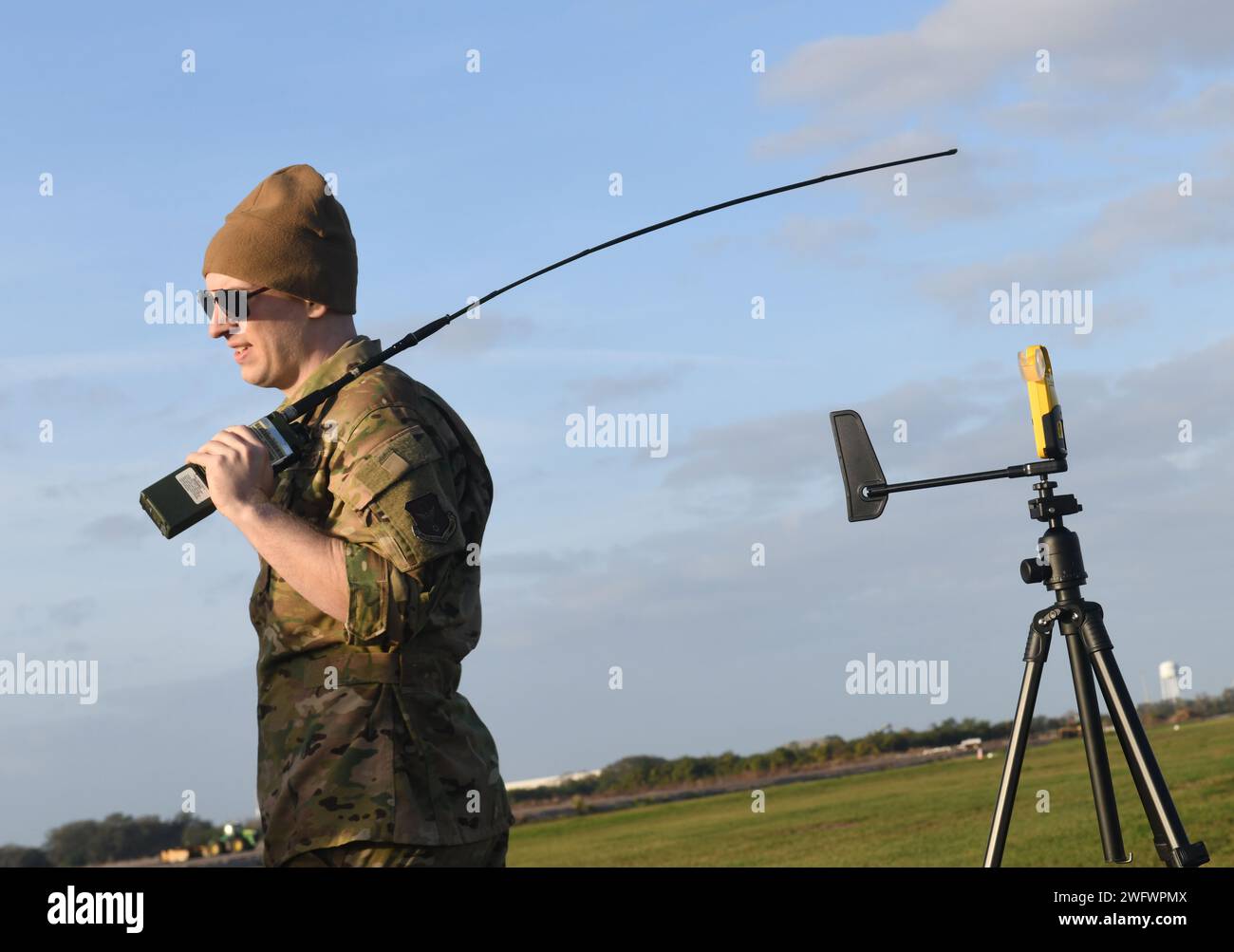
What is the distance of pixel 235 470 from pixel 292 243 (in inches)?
31.6

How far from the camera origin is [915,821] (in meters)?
17.3

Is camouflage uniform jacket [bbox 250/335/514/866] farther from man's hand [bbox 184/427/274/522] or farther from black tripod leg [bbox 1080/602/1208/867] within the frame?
black tripod leg [bbox 1080/602/1208/867]

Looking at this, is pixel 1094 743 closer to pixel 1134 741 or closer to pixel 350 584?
pixel 1134 741

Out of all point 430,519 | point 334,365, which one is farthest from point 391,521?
point 334,365

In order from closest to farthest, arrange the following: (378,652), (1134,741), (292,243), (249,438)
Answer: (378,652) → (249,438) → (292,243) → (1134,741)

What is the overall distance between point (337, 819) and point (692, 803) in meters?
19.8

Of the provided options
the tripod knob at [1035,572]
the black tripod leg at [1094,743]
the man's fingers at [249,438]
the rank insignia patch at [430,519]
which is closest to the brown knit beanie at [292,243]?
the man's fingers at [249,438]

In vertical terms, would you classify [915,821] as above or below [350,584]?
below

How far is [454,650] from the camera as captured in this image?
172 inches

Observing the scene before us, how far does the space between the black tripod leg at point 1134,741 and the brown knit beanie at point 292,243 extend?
2788mm

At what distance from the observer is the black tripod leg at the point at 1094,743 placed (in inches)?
200

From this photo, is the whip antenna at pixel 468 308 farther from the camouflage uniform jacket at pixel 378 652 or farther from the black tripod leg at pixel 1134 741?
the black tripod leg at pixel 1134 741

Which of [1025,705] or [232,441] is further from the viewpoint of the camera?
[1025,705]
